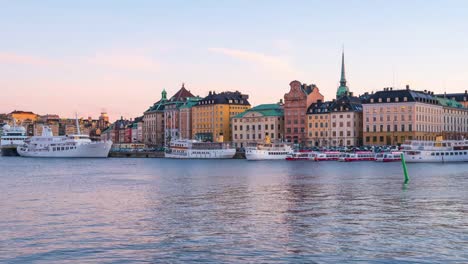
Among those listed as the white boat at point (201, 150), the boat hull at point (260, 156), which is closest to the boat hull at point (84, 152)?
the white boat at point (201, 150)

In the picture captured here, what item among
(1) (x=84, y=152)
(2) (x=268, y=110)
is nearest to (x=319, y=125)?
(2) (x=268, y=110)

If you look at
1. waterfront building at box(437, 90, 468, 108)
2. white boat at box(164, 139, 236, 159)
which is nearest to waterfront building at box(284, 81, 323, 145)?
white boat at box(164, 139, 236, 159)

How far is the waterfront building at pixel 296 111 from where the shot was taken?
538 ft

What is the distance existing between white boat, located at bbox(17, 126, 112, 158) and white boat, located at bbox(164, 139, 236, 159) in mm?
18511

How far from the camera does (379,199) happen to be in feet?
142

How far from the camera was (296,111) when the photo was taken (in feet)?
541

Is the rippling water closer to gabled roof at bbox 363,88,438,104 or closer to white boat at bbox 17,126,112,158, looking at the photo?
gabled roof at bbox 363,88,438,104

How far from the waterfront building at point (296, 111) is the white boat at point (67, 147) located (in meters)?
46.7

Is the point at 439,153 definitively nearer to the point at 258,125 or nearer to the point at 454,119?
the point at 454,119

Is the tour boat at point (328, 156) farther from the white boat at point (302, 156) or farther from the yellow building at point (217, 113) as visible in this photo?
the yellow building at point (217, 113)

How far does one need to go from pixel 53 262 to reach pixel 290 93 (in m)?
144

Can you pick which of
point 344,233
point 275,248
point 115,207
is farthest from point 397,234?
point 115,207

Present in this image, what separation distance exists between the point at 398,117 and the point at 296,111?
96.0 feet

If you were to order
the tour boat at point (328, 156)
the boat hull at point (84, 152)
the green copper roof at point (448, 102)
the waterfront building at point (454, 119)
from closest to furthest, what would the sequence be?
1. the tour boat at point (328, 156)
2. the boat hull at point (84, 152)
3. the waterfront building at point (454, 119)
4. the green copper roof at point (448, 102)
